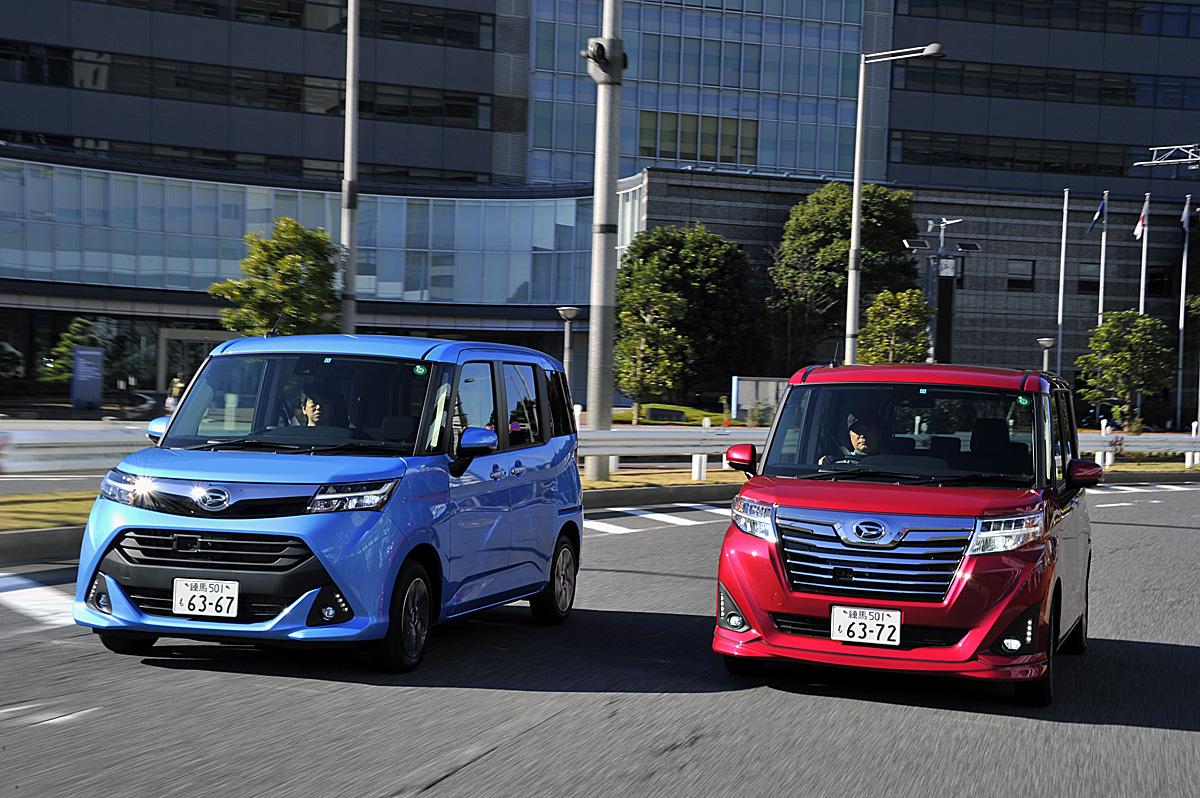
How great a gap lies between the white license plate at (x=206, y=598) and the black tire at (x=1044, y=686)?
13.3 ft

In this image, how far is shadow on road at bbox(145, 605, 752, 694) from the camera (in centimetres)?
737

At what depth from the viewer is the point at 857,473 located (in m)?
7.52

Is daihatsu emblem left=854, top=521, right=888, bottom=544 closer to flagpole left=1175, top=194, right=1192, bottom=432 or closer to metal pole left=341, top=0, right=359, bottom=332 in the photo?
metal pole left=341, top=0, right=359, bottom=332

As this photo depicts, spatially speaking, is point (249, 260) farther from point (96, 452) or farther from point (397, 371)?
point (397, 371)

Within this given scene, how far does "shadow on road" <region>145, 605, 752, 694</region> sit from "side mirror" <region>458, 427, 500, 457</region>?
4.05 ft

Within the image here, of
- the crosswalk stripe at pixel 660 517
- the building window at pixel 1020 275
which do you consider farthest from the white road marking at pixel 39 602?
the building window at pixel 1020 275

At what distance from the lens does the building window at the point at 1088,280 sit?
2520 inches

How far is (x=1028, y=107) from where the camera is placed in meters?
72.4

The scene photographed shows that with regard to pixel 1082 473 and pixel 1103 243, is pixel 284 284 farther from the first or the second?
pixel 1103 243

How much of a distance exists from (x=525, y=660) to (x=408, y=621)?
1.04 metres

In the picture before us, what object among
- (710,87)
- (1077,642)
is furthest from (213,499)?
(710,87)

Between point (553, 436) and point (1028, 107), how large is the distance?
226ft

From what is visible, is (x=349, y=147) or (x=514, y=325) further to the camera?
(x=514, y=325)

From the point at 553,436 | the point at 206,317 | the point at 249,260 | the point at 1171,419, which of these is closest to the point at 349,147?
the point at 249,260
